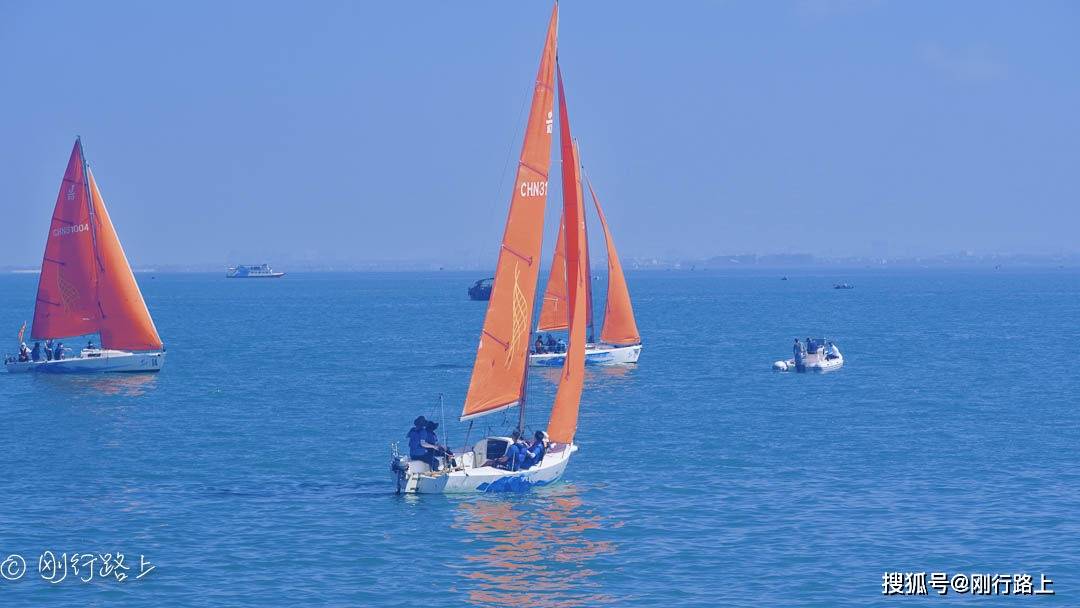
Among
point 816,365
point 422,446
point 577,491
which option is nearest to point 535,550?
point 422,446

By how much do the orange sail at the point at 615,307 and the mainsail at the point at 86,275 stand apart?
26.5 metres

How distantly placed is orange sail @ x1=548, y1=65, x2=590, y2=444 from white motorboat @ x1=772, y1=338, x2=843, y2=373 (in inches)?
1563

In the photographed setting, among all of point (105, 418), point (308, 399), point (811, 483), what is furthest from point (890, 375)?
point (105, 418)

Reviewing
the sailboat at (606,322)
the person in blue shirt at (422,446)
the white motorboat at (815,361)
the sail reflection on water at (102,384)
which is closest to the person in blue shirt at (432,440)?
the person in blue shirt at (422,446)

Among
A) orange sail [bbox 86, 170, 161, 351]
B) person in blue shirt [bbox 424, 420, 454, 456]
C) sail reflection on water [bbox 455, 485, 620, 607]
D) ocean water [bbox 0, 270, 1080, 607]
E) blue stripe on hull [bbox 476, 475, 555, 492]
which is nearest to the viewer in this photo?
sail reflection on water [bbox 455, 485, 620, 607]

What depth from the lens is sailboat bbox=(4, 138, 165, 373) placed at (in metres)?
76.3

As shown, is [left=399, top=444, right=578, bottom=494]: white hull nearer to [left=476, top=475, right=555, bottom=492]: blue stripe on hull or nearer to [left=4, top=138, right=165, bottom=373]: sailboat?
[left=476, top=475, right=555, bottom=492]: blue stripe on hull

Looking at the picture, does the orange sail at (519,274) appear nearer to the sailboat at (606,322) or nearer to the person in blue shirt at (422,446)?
the person in blue shirt at (422,446)

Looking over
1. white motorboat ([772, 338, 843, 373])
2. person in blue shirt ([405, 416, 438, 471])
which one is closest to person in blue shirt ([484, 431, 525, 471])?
person in blue shirt ([405, 416, 438, 471])

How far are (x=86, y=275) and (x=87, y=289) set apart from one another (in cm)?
78

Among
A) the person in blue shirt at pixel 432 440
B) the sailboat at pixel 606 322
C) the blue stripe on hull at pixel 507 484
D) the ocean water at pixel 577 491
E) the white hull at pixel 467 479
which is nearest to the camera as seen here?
the ocean water at pixel 577 491

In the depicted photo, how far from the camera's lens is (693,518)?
126ft

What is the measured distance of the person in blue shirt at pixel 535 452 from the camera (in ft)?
133

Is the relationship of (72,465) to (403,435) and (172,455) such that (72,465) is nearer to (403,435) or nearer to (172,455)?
(172,455)
